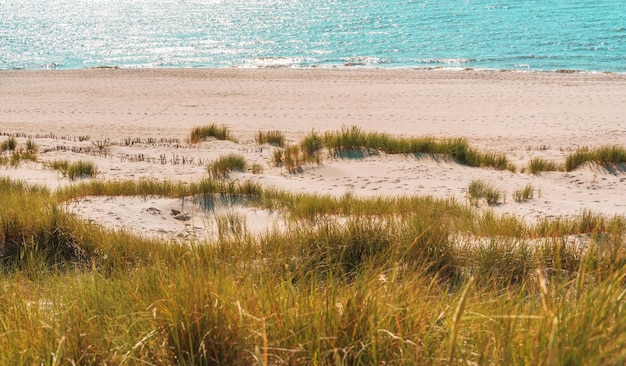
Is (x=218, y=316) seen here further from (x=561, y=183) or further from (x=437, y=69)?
(x=437, y=69)

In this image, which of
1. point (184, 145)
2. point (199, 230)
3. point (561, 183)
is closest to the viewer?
point (199, 230)

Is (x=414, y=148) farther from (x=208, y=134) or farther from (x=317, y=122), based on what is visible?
(x=317, y=122)

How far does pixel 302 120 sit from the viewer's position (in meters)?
17.6

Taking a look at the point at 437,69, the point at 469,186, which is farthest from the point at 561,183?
the point at 437,69

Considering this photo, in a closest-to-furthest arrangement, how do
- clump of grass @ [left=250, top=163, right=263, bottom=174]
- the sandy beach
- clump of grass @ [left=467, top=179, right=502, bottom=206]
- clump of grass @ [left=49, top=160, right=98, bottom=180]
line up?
clump of grass @ [left=467, top=179, right=502, bottom=206] < the sandy beach < clump of grass @ [left=49, top=160, right=98, bottom=180] < clump of grass @ [left=250, top=163, right=263, bottom=174]

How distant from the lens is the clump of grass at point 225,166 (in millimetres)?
9430

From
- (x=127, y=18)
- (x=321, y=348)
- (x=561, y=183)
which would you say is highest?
(x=127, y=18)

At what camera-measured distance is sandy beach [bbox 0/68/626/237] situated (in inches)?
332

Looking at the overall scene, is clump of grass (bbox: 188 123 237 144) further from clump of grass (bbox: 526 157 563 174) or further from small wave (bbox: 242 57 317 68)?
small wave (bbox: 242 57 317 68)

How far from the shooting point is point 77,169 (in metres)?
9.09

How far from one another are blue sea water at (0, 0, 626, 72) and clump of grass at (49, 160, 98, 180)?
24.8 m

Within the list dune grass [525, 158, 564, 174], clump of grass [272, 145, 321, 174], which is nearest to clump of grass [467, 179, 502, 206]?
dune grass [525, 158, 564, 174]

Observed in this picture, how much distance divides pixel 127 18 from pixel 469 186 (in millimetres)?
62673

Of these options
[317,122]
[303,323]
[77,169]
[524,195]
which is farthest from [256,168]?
[303,323]
